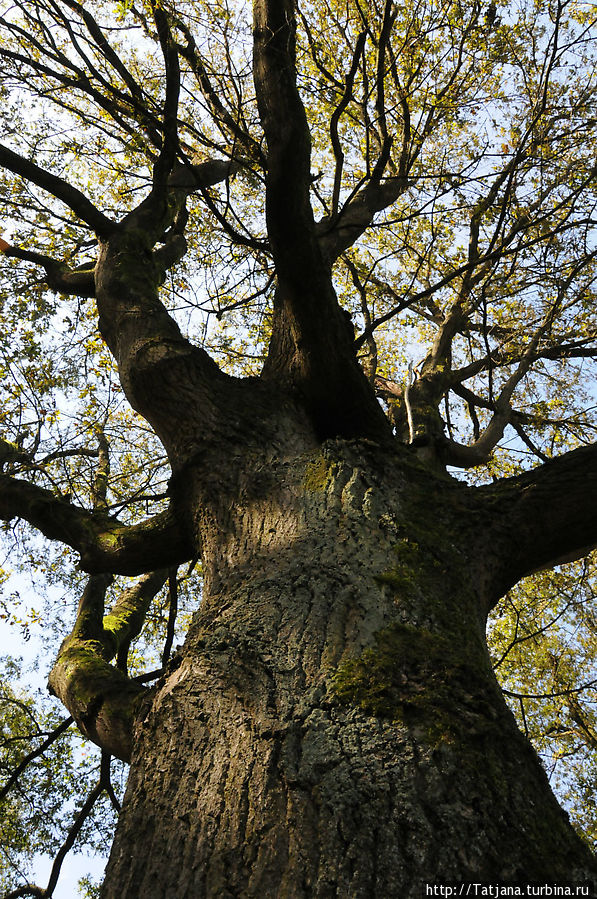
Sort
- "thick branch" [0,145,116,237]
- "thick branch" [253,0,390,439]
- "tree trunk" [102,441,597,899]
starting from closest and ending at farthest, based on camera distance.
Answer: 1. "tree trunk" [102,441,597,899]
2. "thick branch" [253,0,390,439]
3. "thick branch" [0,145,116,237]

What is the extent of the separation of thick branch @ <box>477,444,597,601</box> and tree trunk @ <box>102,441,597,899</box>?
0.22 meters

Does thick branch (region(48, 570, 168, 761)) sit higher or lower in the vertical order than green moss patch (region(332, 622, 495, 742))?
higher

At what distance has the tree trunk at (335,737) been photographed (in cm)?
146

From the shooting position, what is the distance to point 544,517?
289cm

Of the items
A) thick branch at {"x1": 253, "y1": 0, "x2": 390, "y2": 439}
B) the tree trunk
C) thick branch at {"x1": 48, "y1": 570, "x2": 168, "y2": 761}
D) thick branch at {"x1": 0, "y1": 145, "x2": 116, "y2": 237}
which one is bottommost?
the tree trunk

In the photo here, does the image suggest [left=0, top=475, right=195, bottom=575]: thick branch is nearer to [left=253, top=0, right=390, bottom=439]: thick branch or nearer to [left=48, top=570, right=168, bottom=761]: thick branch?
[left=48, top=570, right=168, bottom=761]: thick branch

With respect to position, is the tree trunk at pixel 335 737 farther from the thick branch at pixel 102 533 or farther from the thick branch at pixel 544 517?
the thick branch at pixel 102 533

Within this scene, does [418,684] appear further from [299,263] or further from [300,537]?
[299,263]

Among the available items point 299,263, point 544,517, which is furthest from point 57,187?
point 544,517

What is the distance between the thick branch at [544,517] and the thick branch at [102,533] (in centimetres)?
160

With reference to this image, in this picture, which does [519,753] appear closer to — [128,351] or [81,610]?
Result: [128,351]

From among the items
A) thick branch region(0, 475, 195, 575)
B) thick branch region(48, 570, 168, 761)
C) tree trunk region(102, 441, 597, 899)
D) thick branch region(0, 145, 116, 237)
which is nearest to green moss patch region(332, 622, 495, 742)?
tree trunk region(102, 441, 597, 899)

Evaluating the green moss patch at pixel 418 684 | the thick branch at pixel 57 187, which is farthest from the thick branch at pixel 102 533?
the thick branch at pixel 57 187

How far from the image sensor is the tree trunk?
146cm
